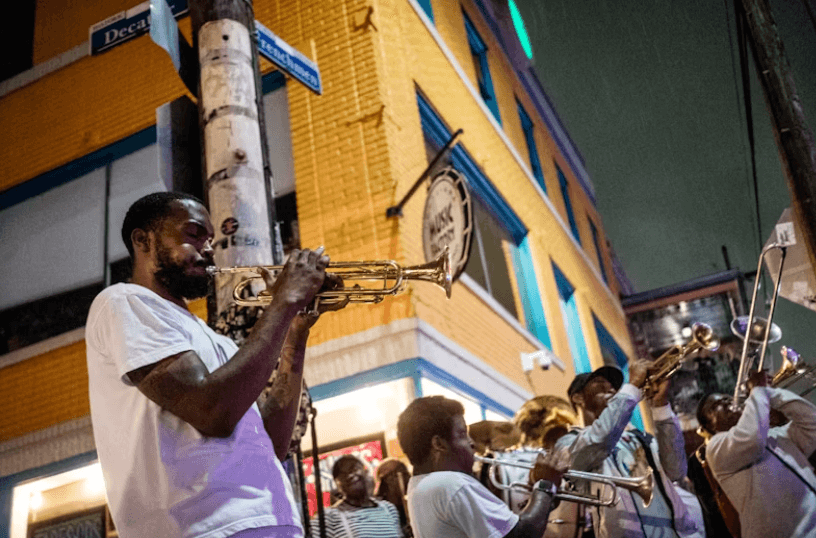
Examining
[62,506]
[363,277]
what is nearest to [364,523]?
[363,277]

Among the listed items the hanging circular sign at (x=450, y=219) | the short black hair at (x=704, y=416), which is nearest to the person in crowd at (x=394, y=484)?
the hanging circular sign at (x=450, y=219)

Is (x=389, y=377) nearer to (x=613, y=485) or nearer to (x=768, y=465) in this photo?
(x=613, y=485)

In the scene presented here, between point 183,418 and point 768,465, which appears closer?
point 183,418

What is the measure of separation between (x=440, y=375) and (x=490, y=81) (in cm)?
770

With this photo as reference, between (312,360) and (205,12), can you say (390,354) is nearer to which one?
(312,360)

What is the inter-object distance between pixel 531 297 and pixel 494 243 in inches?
49.7

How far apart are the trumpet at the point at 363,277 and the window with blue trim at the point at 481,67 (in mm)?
10599

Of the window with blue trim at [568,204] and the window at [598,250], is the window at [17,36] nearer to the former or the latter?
the window with blue trim at [568,204]

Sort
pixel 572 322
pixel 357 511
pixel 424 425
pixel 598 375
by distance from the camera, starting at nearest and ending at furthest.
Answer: pixel 424 425 → pixel 598 375 → pixel 357 511 → pixel 572 322

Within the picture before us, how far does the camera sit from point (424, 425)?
372 cm

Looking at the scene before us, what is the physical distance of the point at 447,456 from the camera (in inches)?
144

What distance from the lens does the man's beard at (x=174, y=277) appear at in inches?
85.8

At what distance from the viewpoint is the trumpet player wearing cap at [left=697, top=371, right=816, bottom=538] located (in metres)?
5.23

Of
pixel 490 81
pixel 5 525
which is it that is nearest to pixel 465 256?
pixel 5 525
